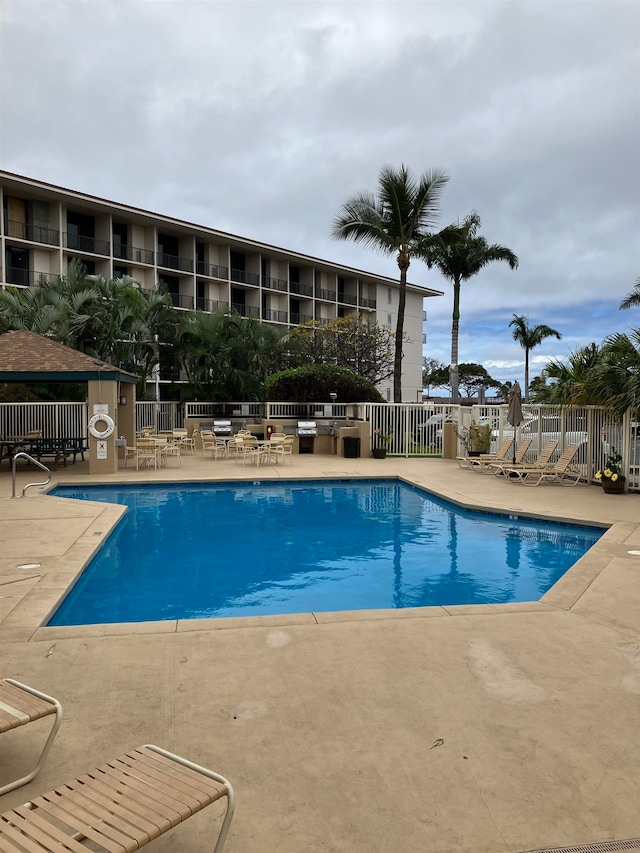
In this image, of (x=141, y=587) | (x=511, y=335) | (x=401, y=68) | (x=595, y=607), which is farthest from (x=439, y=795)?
(x=511, y=335)

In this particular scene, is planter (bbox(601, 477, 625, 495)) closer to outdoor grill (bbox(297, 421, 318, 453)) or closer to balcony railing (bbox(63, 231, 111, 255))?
outdoor grill (bbox(297, 421, 318, 453))

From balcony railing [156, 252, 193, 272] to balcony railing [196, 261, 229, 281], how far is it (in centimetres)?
73

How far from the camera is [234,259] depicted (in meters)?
42.0

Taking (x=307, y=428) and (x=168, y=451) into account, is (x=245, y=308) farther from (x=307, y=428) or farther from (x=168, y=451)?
(x=168, y=451)

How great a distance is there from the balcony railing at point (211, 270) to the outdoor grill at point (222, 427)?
1900cm

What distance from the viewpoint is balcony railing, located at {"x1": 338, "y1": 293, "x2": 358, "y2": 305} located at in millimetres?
47156

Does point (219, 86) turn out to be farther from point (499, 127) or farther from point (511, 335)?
point (511, 335)

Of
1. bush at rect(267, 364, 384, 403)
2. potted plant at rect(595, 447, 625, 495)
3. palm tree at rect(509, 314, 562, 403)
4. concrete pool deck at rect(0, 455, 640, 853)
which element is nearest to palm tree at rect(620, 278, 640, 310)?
palm tree at rect(509, 314, 562, 403)

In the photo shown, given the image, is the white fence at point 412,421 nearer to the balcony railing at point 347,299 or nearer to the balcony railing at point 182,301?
the balcony railing at point 182,301

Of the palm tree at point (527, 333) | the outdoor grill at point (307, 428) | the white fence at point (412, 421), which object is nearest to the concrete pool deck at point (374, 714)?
the white fence at point (412, 421)

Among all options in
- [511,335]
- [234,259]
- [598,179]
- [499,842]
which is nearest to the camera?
[499,842]

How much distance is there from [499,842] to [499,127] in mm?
18426

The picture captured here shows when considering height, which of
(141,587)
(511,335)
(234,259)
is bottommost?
(141,587)

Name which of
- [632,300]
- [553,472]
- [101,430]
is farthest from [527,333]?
[101,430]
